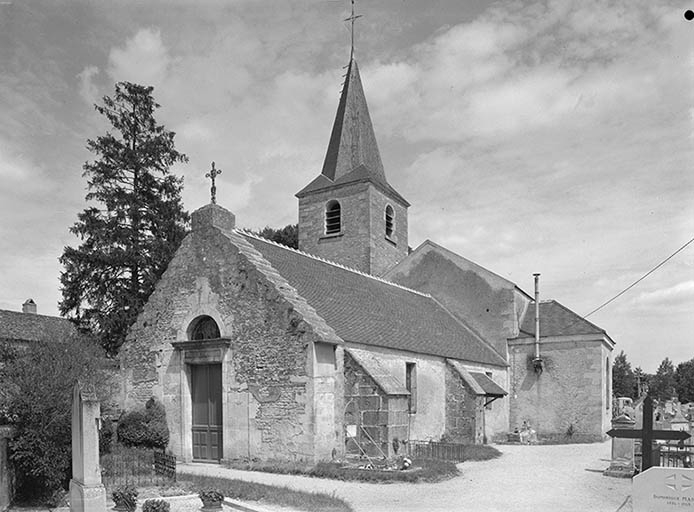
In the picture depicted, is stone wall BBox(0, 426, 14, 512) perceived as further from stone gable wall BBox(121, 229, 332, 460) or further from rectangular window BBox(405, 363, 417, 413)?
rectangular window BBox(405, 363, 417, 413)

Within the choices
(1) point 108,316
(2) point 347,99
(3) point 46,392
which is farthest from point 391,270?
(3) point 46,392

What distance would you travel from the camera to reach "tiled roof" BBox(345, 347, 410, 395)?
1560 centimetres

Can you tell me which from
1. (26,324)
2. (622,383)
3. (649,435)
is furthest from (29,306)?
(622,383)

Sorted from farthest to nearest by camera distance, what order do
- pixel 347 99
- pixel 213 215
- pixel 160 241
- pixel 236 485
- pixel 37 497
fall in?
pixel 347 99
pixel 160 241
pixel 213 215
pixel 236 485
pixel 37 497

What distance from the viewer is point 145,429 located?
56.2ft

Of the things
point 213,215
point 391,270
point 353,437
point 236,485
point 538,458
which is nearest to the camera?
point 236,485

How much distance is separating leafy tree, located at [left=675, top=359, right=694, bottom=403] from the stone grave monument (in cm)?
7887

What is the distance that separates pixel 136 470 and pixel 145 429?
11.9 ft

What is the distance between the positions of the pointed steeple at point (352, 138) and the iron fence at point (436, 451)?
56.4ft

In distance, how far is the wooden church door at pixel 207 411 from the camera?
1689cm

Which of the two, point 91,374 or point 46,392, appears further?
point 91,374

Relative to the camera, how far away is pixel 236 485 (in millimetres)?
12219

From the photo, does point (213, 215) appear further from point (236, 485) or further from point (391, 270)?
point (391, 270)

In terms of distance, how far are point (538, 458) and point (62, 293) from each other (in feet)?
68.3
